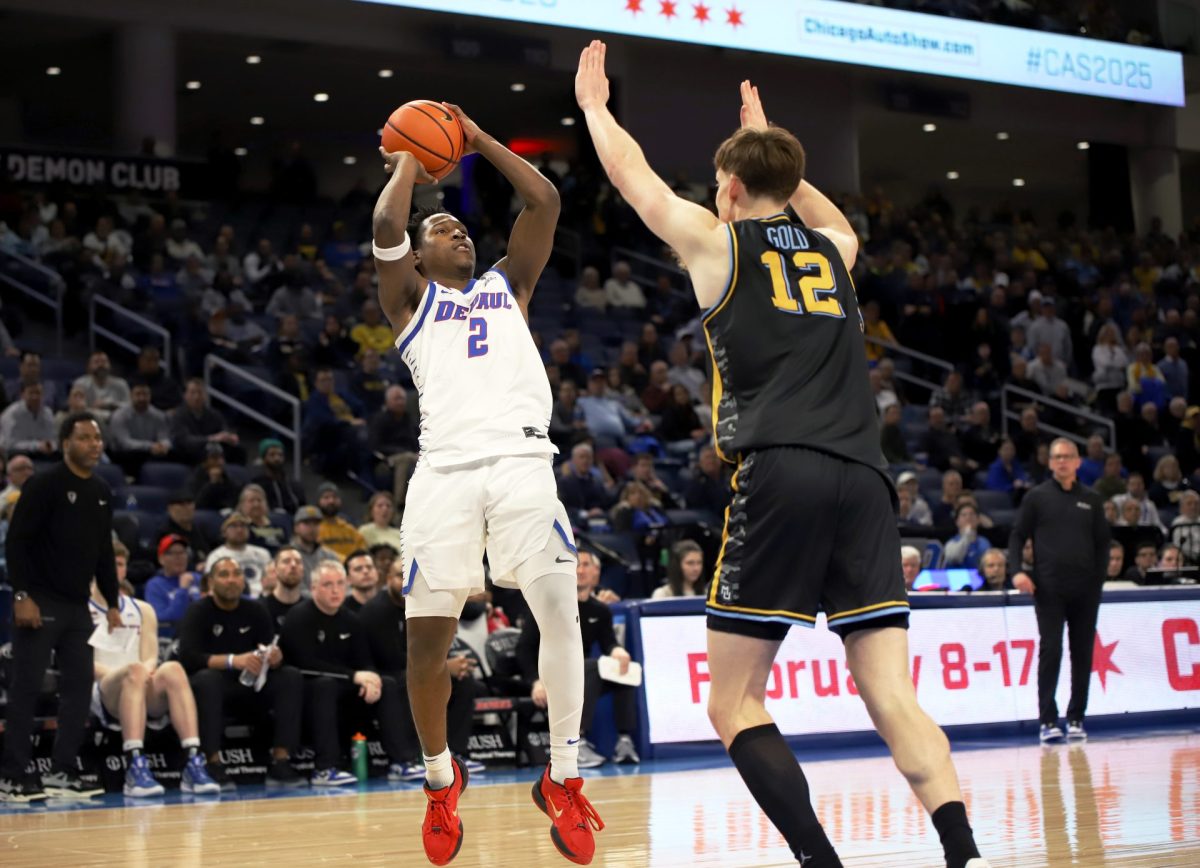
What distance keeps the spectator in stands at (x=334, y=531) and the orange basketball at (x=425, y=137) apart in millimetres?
7757

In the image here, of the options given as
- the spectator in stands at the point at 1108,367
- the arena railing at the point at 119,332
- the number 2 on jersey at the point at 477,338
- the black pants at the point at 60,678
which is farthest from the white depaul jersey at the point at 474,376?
the spectator in stands at the point at 1108,367

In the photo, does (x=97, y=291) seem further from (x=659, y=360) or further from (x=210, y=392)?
(x=659, y=360)

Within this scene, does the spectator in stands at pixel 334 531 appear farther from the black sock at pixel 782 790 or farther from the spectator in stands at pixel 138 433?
the black sock at pixel 782 790

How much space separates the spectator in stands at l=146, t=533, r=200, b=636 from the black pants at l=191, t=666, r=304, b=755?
127cm

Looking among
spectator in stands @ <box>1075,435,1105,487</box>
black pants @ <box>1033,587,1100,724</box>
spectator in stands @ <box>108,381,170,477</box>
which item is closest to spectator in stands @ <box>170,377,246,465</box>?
spectator in stands @ <box>108,381,170,477</box>

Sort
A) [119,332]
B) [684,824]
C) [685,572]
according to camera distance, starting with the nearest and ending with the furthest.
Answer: [684,824]
[685,572]
[119,332]

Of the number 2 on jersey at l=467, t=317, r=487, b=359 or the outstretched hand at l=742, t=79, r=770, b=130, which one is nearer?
the outstretched hand at l=742, t=79, r=770, b=130

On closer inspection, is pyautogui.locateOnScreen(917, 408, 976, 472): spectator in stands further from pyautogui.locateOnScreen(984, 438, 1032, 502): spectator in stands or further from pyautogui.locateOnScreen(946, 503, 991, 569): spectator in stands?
pyautogui.locateOnScreen(946, 503, 991, 569): spectator in stands

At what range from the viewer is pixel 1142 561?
15.4 metres

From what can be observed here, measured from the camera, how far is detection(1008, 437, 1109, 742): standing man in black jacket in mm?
11680

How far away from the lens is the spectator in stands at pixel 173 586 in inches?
452

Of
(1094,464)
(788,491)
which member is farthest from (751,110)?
(1094,464)

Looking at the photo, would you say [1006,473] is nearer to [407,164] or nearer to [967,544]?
[967,544]

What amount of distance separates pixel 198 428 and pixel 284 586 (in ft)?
14.1
